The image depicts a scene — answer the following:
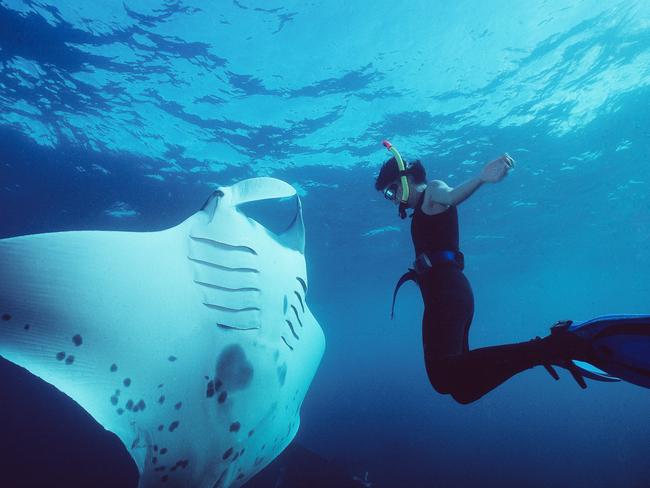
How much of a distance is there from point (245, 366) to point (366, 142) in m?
10.7

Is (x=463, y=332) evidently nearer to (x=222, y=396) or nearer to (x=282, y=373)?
(x=282, y=373)

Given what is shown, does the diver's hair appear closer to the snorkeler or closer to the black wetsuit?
the snorkeler

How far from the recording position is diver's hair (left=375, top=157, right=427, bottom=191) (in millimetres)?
3578

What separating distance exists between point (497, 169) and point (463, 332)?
4.75ft

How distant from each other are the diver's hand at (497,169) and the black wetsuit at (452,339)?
2.44 feet

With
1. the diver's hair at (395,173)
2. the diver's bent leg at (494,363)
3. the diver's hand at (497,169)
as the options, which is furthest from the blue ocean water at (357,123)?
the diver's bent leg at (494,363)

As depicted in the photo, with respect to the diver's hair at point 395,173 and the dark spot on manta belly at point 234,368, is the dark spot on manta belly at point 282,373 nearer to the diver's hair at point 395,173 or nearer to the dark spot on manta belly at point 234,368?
the dark spot on manta belly at point 234,368

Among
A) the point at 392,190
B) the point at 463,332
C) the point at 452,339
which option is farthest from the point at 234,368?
the point at 392,190

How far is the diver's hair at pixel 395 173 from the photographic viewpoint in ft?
11.7

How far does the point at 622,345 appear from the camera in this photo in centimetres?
195

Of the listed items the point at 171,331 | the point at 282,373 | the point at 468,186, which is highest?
the point at 468,186

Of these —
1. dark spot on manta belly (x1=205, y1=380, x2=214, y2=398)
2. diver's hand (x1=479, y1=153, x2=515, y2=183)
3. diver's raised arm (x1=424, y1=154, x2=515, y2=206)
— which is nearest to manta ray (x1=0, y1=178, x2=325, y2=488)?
dark spot on manta belly (x1=205, y1=380, x2=214, y2=398)

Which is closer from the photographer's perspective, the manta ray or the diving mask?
the manta ray

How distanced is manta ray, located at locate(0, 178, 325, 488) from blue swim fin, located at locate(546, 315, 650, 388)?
2.04 m
